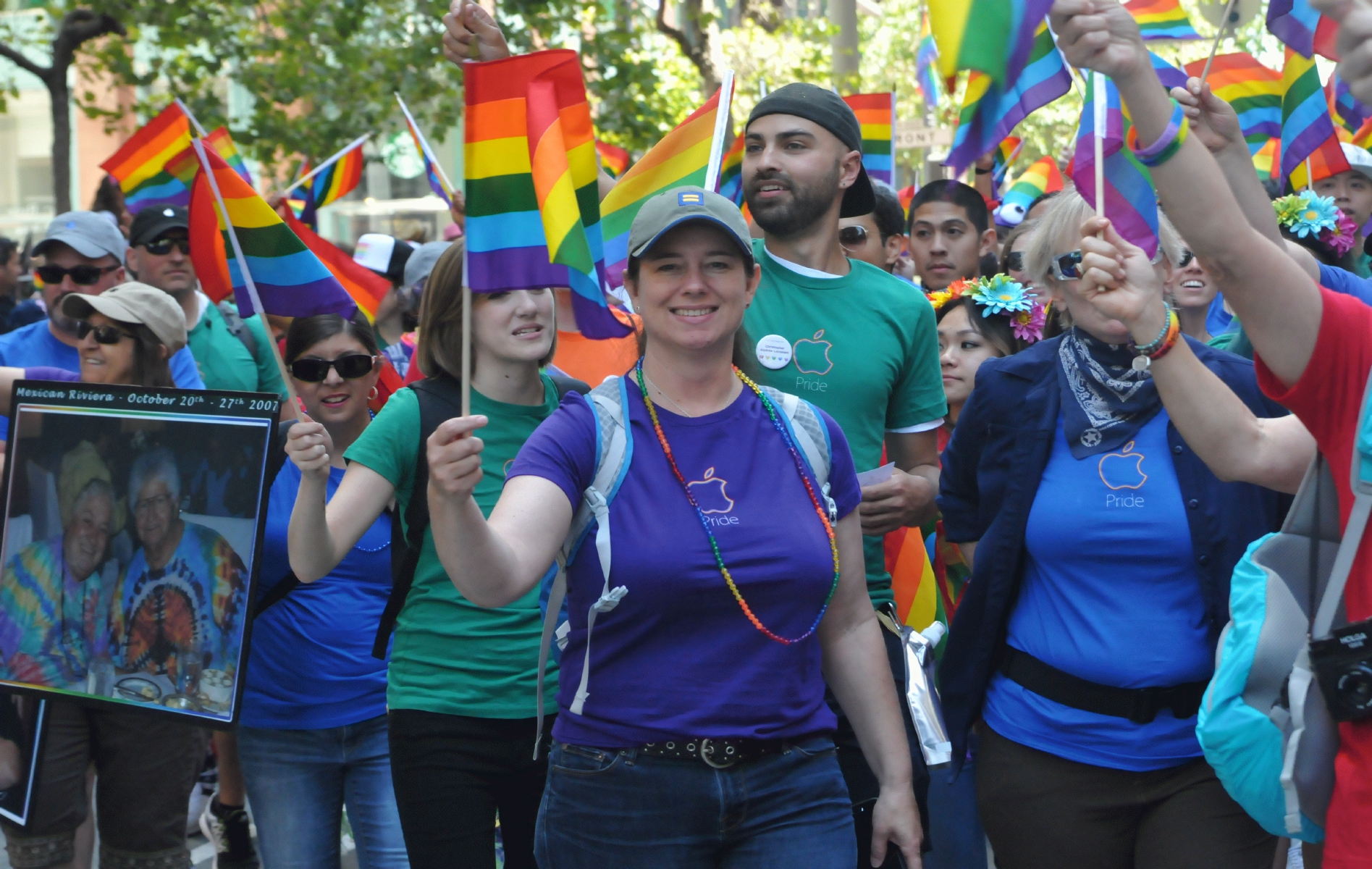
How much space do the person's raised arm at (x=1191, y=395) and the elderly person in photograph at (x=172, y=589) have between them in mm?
2448

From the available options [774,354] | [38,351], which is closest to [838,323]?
[774,354]

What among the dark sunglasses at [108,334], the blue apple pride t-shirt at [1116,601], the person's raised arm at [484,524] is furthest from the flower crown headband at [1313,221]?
the dark sunglasses at [108,334]

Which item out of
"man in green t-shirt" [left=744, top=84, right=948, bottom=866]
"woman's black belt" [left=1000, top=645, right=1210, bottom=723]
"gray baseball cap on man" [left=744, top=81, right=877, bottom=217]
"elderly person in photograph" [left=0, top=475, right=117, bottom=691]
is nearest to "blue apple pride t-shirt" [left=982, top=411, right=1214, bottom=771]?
"woman's black belt" [left=1000, top=645, right=1210, bottom=723]

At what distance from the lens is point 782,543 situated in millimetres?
2832

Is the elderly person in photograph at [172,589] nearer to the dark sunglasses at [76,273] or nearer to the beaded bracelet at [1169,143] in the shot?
the dark sunglasses at [76,273]

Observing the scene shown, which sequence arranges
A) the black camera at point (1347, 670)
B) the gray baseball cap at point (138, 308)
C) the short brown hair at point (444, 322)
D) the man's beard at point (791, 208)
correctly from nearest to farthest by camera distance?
the black camera at point (1347, 670)
the short brown hair at point (444, 322)
the man's beard at point (791, 208)
the gray baseball cap at point (138, 308)

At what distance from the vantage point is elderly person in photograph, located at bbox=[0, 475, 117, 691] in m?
4.19

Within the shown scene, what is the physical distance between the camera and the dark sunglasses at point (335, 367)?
4.26 meters

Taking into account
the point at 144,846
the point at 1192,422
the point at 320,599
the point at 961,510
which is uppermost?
the point at 1192,422

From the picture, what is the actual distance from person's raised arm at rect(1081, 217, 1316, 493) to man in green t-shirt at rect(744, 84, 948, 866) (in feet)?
3.85

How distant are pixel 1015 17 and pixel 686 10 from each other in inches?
479

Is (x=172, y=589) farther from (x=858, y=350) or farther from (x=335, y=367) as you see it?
(x=858, y=350)

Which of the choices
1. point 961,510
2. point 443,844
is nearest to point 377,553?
point 443,844

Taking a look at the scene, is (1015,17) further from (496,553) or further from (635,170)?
(635,170)
